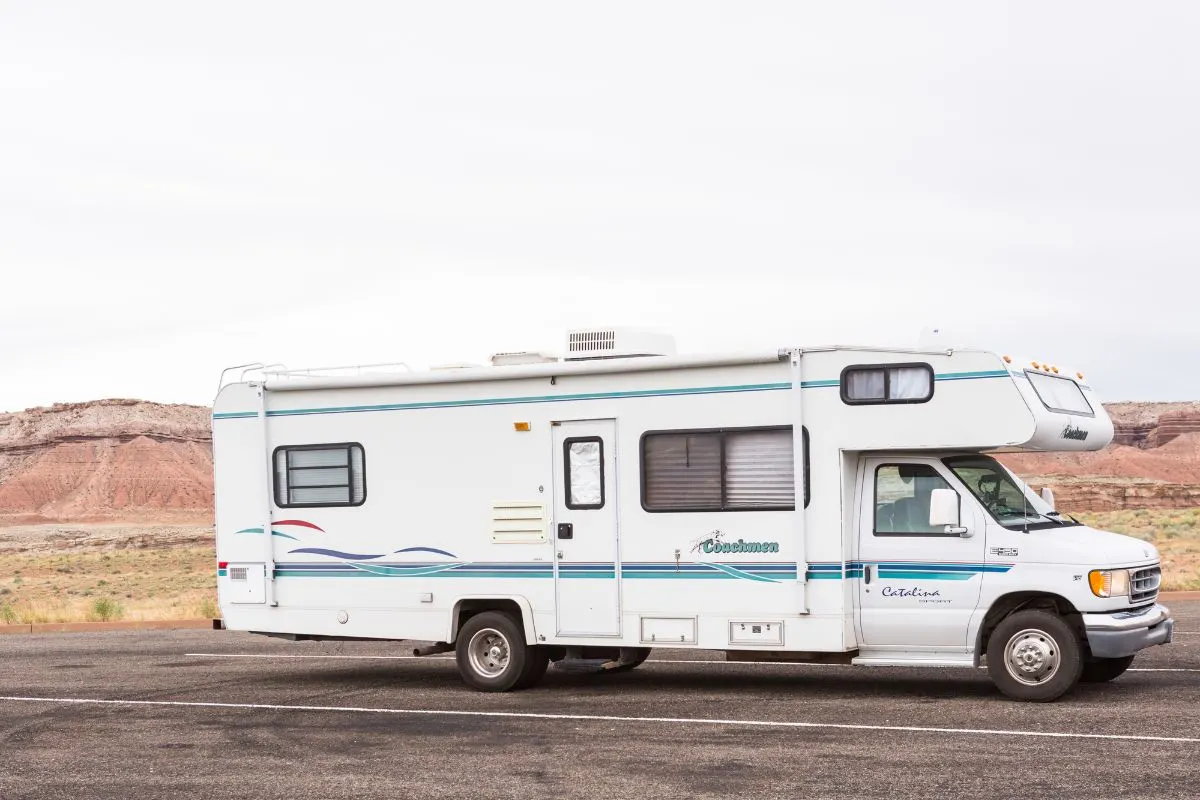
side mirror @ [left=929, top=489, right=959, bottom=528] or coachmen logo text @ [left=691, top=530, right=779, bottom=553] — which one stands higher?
side mirror @ [left=929, top=489, right=959, bottom=528]

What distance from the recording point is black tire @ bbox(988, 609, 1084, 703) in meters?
11.8

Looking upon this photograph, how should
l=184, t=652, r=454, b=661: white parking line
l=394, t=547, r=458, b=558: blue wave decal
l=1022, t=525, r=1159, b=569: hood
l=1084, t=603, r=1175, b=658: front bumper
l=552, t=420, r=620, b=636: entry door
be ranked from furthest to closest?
1. l=184, t=652, r=454, b=661: white parking line
2. l=394, t=547, r=458, b=558: blue wave decal
3. l=552, t=420, r=620, b=636: entry door
4. l=1022, t=525, r=1159, b=569: hood
5. l=1084, t=603, r=1175, b=658: front bumper

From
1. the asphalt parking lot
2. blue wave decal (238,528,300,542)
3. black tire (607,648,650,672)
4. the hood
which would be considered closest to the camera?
the asphalt parking lot

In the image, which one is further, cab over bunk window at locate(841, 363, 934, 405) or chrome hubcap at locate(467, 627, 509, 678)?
chrome hubcap at locate(467, 627, 509, 678)

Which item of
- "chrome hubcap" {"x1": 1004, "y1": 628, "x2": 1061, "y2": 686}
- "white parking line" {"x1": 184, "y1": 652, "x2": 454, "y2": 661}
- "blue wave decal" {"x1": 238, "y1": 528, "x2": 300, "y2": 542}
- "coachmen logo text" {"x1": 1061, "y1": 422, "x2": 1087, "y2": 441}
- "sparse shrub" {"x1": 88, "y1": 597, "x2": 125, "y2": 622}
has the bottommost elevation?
"sparse shrub" {"x1": 88, "y1": 597, "x2": 125, "y2": 622}

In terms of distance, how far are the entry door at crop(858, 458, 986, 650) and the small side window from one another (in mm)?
2267

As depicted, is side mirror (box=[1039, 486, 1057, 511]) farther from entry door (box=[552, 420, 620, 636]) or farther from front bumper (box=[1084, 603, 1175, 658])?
entry door (box=[552, 420, 620, 636])

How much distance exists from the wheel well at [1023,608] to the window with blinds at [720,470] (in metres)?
1.72

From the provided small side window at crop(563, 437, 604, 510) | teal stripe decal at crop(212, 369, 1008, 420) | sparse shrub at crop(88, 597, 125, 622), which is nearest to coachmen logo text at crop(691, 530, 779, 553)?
small side window at crop(563, 437, 604, 510)

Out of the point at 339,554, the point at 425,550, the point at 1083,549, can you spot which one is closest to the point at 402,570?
the point at 425,550

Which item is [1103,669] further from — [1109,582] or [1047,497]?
[1047,497]

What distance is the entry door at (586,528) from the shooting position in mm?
13289

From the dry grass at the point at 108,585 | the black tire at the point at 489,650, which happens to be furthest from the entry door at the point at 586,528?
the dry grass at the point at 108,585

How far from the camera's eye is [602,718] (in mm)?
11922
